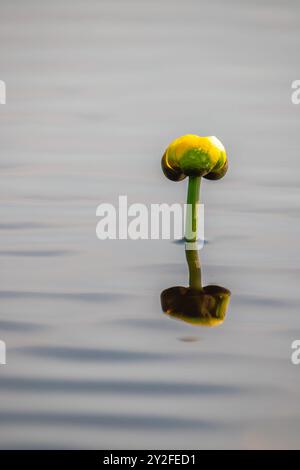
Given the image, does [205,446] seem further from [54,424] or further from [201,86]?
[201,86]

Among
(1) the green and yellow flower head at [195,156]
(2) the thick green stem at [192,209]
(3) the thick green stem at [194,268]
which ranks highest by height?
(1) the green and yellow flower head at [195,156]

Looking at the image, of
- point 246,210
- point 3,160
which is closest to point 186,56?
point 3,160

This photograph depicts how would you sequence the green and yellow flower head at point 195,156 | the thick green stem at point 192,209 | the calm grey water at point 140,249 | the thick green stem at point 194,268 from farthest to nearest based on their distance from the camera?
the thick green stem at point 192,209 < the green and yellow flower head at point 195,156 < the thick green stem at point 194,268 < the calm grey water at point 140,249

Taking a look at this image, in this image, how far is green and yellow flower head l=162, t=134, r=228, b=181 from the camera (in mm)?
5172

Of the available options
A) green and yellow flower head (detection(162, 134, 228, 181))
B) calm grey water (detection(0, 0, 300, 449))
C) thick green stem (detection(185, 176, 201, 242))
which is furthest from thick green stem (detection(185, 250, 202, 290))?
green and yellow flower head (detection(162, 134, 228, 181))

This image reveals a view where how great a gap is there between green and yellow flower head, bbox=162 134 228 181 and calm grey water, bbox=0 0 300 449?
434mm

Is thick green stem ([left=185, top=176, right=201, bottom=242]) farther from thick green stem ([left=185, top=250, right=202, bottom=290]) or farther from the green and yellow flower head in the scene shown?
thick green stem ([left=185, top=250, right=202, bottom=290])

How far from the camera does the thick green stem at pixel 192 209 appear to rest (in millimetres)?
5305

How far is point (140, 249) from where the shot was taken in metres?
5.29

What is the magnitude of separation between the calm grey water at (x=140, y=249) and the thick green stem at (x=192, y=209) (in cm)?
13

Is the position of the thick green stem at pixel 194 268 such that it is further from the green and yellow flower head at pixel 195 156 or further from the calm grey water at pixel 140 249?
the green and yellow flower head at pixel 195 156

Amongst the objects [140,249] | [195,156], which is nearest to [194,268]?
[140,249]

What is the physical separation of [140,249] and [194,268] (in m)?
0.47

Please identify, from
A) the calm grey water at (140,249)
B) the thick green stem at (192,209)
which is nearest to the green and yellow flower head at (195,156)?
the thick green stem at (192,209)
